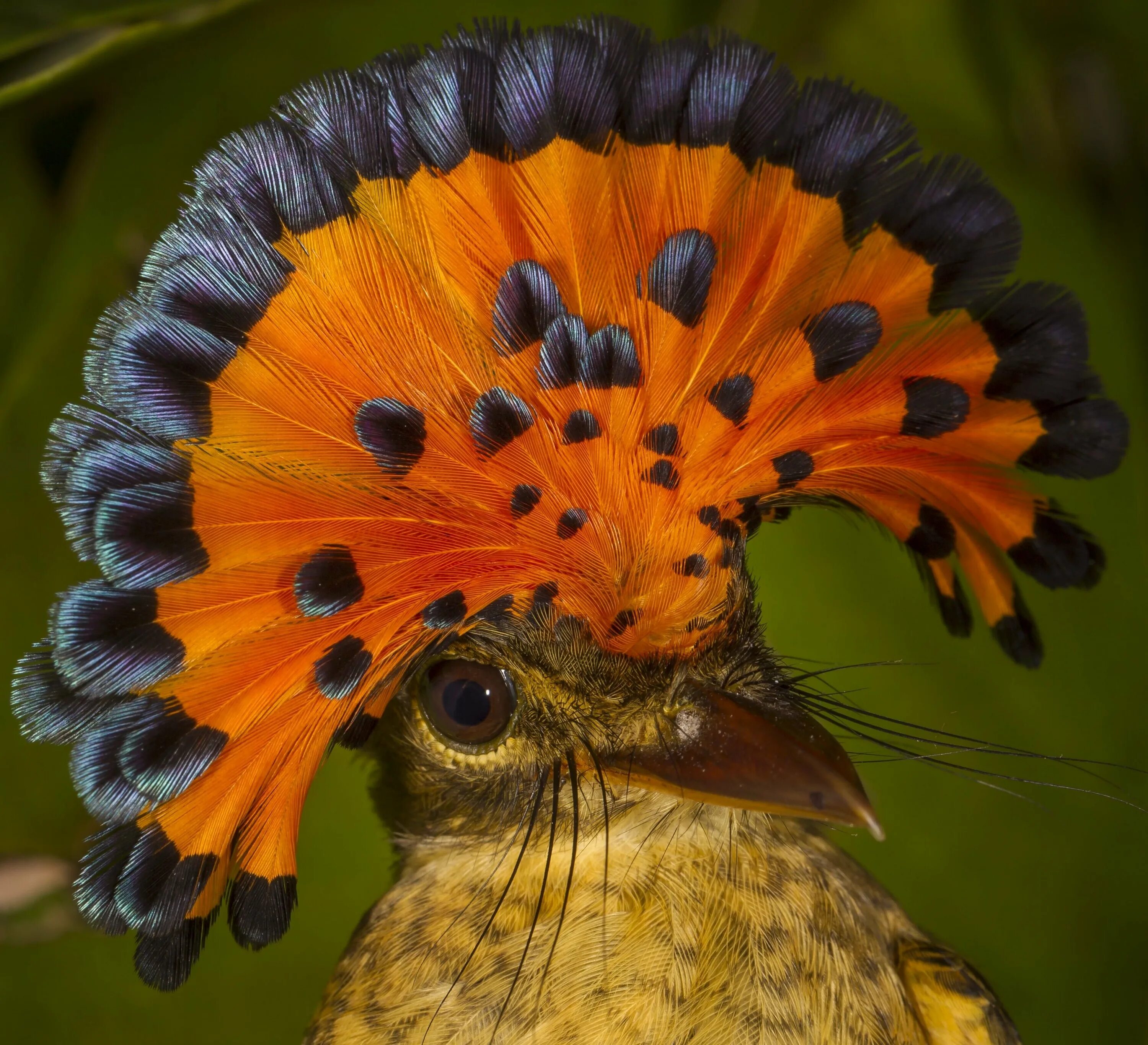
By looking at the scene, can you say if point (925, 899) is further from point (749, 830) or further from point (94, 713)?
point (94, 713)

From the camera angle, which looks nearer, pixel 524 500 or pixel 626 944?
pixel 524 500

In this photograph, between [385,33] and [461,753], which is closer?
[461,753]

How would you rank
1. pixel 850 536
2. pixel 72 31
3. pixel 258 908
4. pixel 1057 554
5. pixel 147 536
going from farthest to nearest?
pixel 850 536
pixel 72 31
pixel 1057 554
pixel 258 908
pixel 147 536

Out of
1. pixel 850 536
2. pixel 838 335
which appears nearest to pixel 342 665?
pixel 838 335

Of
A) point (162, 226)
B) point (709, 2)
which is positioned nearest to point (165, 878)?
point (162, 226)

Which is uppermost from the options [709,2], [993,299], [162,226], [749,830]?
[709,2]

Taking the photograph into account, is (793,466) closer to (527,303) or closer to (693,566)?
(693,566)

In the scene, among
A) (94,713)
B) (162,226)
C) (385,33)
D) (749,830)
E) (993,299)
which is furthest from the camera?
(385,33)
